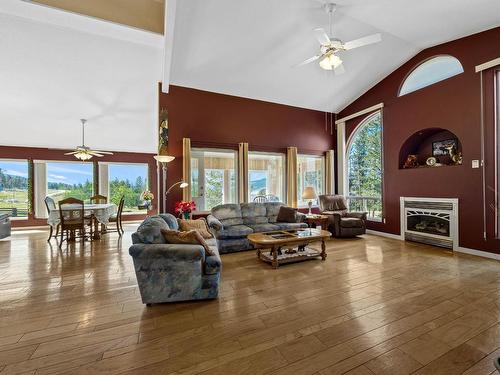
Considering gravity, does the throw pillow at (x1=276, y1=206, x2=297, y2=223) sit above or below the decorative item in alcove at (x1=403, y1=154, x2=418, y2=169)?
below

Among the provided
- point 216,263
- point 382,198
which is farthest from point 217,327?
point 382,198

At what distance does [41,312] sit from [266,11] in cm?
500

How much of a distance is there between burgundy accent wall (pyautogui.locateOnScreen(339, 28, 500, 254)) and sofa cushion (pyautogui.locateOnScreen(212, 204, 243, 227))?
3638mm

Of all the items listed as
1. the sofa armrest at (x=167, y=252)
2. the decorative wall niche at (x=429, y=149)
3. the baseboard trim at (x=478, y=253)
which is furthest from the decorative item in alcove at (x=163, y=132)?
the baseboard trim at (x=478, y=253)

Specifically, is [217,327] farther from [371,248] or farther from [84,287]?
[371,248]

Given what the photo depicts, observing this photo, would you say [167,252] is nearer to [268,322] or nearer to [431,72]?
[268,322]

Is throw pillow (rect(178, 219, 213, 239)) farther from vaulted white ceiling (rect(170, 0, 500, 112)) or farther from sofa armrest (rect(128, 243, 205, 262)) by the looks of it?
vaulted white ceiling (rect(170, 0, 500, 112))

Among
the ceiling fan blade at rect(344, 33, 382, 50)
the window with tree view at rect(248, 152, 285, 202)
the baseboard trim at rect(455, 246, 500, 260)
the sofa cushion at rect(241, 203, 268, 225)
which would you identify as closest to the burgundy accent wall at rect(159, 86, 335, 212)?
the window with tree view at rect(248, 152, 285, 202)

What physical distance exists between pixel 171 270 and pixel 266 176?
14.6 ft

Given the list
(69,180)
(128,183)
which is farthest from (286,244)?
(69,180)

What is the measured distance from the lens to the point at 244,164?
590cm

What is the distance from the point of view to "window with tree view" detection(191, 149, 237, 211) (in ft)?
18.6

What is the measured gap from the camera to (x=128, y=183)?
930 cm

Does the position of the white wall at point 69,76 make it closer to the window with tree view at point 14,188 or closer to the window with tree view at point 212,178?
the window with tree view at point 14,188
